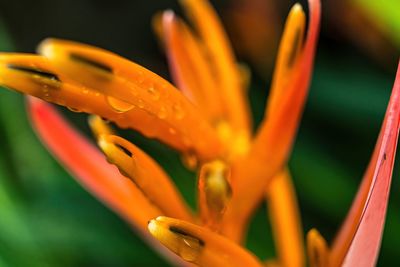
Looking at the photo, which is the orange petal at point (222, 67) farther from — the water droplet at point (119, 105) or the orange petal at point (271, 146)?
the water droplet at point (119, 105)

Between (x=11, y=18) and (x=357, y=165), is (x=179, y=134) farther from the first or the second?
(x=11, y=18)

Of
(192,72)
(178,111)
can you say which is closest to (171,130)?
(178,111)

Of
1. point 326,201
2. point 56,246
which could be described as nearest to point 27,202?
point 56,246

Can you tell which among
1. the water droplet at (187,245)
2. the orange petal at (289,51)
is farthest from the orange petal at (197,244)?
the orange petal at (289,51)

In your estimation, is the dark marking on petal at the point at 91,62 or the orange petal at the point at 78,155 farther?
the orange petal at the point at 78,155

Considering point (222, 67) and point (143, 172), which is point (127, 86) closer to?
point (143, 172)
